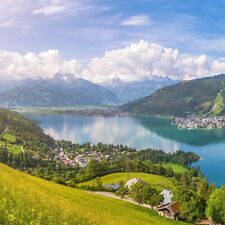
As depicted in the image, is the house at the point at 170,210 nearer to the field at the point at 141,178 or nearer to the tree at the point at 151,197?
the tree at the point at 151,197

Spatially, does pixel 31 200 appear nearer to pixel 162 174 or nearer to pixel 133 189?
pixel 133 189

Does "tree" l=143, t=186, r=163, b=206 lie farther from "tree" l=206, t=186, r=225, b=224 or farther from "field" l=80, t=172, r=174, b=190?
"field" l=80, t=172, r=174, b=190

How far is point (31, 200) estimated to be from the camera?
19203 millimetres

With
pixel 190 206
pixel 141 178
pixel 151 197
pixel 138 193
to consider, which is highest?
pixel 190 206

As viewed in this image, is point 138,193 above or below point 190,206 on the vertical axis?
below

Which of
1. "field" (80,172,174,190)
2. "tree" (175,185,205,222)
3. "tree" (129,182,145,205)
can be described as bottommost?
"field" (80,172,174,190)

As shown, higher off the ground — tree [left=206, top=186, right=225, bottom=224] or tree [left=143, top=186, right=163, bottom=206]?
tree [left=206, top=186, right=225, bottom=224]

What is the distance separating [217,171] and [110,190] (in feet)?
315

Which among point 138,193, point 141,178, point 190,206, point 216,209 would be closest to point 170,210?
point 190,206

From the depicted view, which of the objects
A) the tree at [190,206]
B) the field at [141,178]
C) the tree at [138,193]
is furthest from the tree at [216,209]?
the field at [141,178]

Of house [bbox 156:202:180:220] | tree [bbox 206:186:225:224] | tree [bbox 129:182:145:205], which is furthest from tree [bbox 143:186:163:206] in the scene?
tree [bbox 206:186:225:224]

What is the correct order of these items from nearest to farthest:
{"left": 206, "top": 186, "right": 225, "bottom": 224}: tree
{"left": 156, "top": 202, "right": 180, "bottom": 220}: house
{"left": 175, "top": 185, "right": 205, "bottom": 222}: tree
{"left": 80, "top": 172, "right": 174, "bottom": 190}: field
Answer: {"left": 206, "top": 186, "right": 225, "bottom": 224}: tree < {"left": 175, "top": 185, "right": 205, "bottom": 222}: tree < {"left": 156, "top": 202, "right": 180, "bottom": 220}: house < {"left": 80, "top": 172, "right": 174, "bottom": 190}: field

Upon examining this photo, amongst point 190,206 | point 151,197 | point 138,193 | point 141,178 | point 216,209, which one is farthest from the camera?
point 141,178

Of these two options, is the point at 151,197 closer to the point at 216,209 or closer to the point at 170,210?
the point at 170,210
